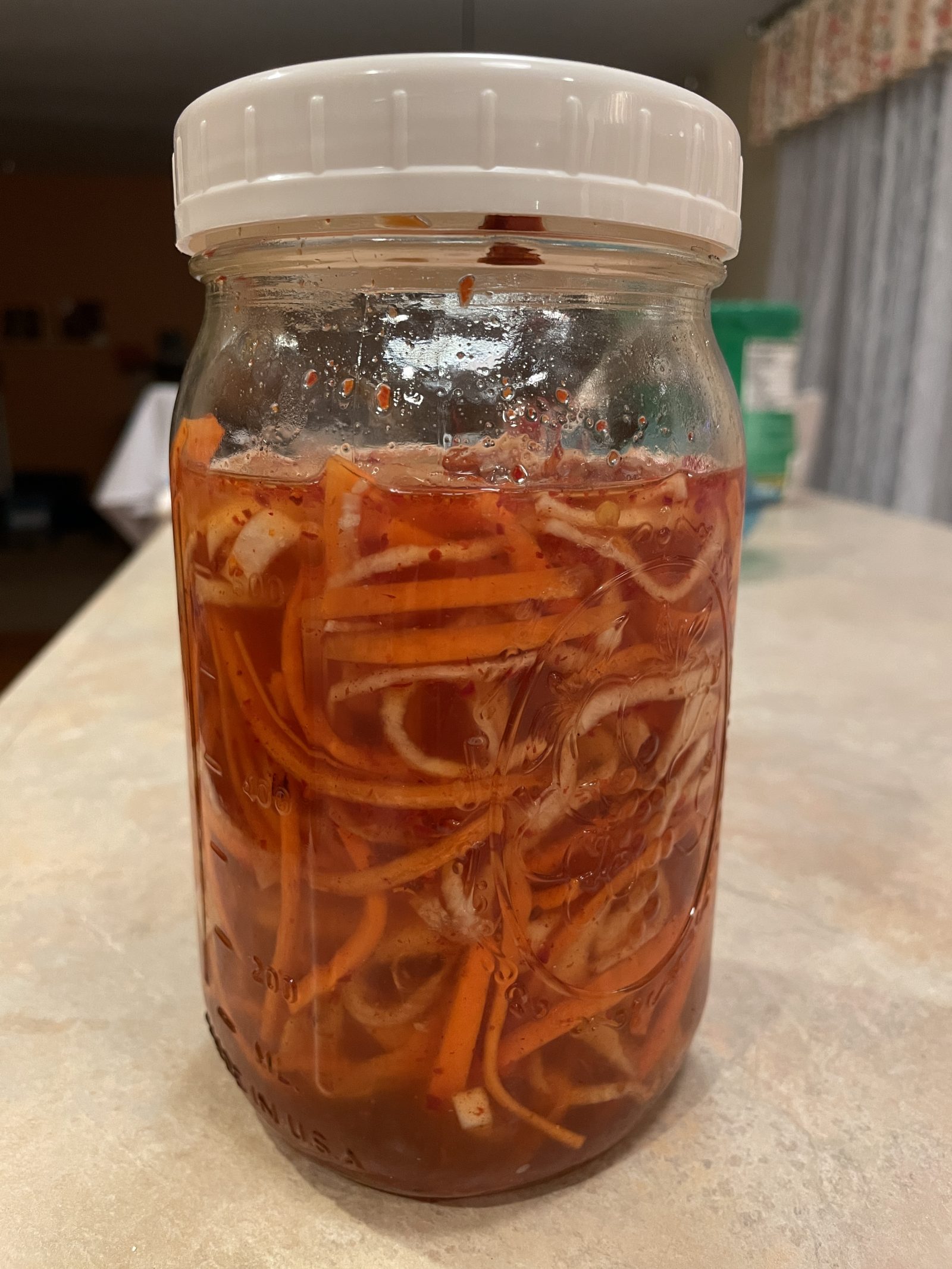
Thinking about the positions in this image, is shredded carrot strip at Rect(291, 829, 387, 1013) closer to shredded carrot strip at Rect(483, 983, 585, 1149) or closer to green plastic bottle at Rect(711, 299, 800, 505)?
shredded carrot strip at Rect(483, 983, 585, 1149)

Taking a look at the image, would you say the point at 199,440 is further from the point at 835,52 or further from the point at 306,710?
the point at 835,52

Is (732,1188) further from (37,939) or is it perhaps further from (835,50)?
(835,50)

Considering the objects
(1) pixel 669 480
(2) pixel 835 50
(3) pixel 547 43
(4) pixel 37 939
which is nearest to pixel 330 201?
(1) pixel 669 480

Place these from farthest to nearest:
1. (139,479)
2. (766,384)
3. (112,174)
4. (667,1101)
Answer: (112,174) < (139,479) < (766,384) < (667,1101)

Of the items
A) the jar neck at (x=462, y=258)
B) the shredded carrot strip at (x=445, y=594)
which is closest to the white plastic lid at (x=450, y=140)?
the jar neck at (x=462, y=258)

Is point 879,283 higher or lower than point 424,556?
higher

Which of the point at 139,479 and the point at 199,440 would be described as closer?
the point at 199,440

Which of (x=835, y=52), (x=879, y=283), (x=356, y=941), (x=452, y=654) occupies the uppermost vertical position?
(x=835, y=52)

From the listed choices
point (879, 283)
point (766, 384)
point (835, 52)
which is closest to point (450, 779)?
point (766, 384)
